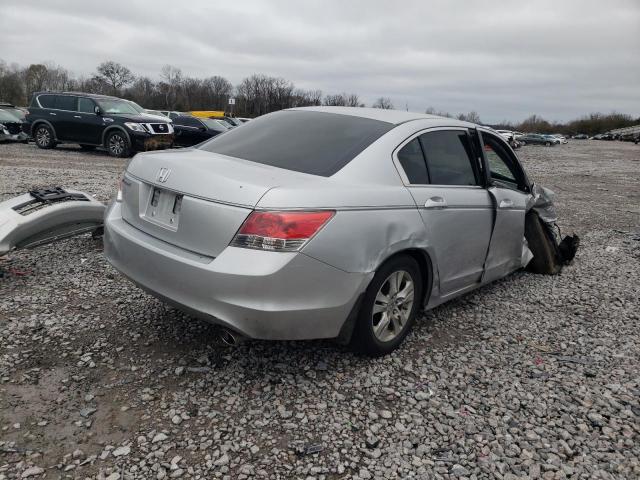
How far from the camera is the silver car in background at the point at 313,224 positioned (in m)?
2.54

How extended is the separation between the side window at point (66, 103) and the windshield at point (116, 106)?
87cm

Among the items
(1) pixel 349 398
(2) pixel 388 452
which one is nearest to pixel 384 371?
(1) pixel 349 398

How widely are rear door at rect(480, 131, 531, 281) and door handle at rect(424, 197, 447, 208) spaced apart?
81 cm

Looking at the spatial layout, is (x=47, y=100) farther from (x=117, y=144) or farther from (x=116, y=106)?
(x=117, y=144)

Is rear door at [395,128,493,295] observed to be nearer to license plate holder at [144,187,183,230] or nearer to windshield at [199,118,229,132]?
license plate holder at [144,187,183,230]

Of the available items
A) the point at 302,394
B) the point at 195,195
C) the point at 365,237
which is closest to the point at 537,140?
the point at 365,237

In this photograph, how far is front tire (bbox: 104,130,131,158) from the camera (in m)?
14.4

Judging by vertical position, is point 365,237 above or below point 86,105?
below

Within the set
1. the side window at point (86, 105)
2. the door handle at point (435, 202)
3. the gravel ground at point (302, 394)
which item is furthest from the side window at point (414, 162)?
the side window at point (86, 105)

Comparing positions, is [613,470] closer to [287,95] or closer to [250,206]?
[250,206]

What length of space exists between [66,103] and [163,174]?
562 inches

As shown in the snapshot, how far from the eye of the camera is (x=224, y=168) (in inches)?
113

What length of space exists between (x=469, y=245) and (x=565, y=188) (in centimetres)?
1272

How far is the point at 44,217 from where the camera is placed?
4.39m
